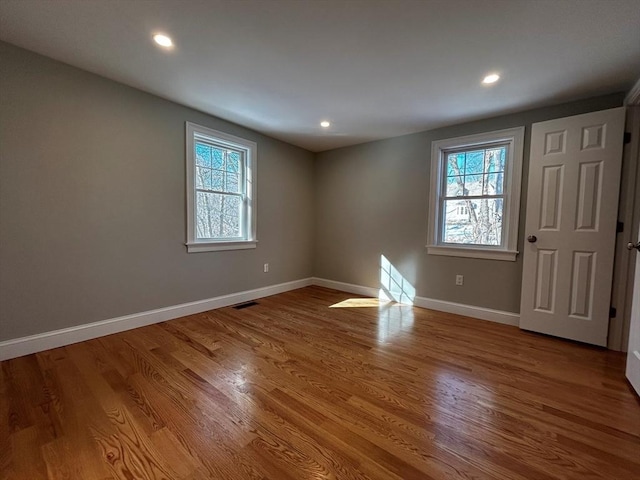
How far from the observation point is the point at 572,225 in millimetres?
2590

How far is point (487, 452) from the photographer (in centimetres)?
130

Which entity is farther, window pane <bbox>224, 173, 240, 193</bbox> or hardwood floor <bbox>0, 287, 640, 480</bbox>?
window pane <bbox>224, 173, 240, 193</bbox>

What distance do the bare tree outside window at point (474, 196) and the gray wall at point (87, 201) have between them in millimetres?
2982

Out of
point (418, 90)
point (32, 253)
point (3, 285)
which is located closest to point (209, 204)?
point (32, 253)

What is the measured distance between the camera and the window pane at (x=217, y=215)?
130 inches

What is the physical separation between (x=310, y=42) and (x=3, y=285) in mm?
2905

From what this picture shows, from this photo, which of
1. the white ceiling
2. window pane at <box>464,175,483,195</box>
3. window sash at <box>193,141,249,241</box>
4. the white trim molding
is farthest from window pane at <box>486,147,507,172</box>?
window sash at <box>193,141,249,241</box>

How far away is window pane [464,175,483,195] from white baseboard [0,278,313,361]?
10.4ft

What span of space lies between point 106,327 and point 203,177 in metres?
1.85

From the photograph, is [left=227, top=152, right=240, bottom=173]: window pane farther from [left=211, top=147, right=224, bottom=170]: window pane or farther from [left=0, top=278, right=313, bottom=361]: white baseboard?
[left=0, top=278, right=313, bottom=361]: white baseboard

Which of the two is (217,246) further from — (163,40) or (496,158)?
(496,158)

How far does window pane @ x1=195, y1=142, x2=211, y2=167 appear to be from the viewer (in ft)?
10.6

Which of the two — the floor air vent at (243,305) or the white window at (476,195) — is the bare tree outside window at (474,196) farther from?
the floor air vent at (243,305)

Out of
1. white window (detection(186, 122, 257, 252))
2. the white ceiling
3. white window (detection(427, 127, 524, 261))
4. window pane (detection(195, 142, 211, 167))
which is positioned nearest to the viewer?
the white ceiling
